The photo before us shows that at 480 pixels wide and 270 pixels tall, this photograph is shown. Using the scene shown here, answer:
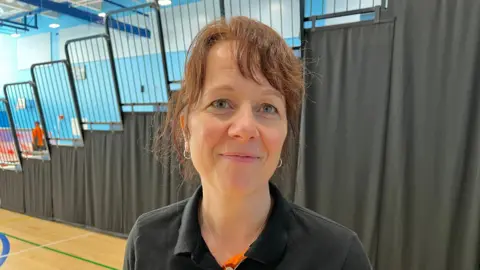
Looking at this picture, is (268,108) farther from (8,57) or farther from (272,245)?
(8,57)

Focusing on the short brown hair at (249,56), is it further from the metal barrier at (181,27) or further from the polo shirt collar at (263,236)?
the metal barrier at (181,27)

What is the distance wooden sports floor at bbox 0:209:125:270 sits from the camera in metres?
3.34

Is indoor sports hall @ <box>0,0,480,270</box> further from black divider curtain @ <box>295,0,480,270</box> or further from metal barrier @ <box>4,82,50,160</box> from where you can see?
metal barrier @ <box>4,82,50,160</box>

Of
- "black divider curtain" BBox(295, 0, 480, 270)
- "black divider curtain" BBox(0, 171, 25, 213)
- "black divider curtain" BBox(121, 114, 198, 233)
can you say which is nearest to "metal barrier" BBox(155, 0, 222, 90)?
"black divider curtain" BBox(121, 114, 198, 233)

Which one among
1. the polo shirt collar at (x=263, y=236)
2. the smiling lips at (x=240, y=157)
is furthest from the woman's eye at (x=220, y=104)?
the polo shirt collar at (x=263, y=236)

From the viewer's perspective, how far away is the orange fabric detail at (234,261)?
0.79 m

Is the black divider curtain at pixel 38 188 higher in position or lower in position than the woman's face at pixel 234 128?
lower

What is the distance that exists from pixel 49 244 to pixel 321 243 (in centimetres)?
406

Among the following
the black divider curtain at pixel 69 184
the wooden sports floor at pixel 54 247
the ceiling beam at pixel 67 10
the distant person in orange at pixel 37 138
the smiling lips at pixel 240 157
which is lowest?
the wooden sports floor at pixel 54 247

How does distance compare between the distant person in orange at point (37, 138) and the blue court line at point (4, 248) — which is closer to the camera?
the blue court line at point (4, 248)

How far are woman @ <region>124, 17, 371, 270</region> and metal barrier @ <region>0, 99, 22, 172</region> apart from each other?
18.0ft

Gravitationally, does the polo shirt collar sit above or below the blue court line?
above

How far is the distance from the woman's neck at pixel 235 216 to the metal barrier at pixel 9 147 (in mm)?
5509

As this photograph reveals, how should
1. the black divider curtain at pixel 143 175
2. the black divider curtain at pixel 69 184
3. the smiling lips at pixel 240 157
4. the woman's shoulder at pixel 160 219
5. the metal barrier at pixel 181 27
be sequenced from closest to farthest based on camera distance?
the smiling lips at pixel 240 157, the woman's shoulder at pixel 160 219, the metal barrier at pixel 181 27, the black divider curtain at pixel 143 175, the black divider curtain at pixel 69 184
